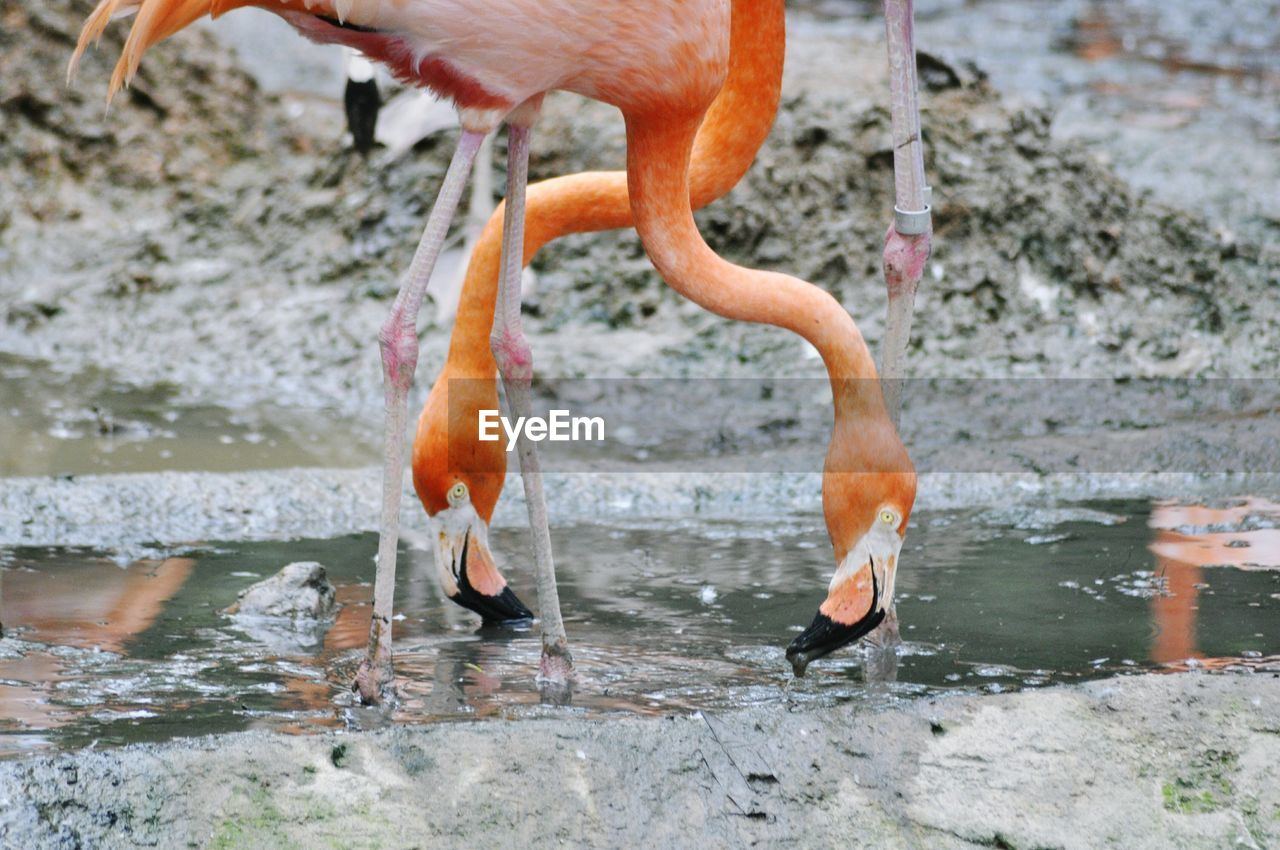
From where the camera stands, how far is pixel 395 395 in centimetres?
337

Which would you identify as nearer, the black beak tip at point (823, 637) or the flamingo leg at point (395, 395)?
the flamingo leg at point (395, 395)

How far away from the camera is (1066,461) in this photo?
525cm

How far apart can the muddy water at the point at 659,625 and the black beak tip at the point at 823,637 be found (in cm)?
5

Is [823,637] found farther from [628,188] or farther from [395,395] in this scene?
[628,188]

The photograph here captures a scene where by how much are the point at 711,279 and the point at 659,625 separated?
0.82 meters

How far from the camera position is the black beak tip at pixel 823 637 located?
3330 mm

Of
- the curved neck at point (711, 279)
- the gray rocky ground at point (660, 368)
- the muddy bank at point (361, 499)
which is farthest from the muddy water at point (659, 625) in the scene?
the curved neck at point (711, 279)

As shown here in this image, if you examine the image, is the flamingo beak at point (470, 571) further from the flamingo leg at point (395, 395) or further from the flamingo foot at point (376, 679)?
the flamingo foot at point (376, 679)

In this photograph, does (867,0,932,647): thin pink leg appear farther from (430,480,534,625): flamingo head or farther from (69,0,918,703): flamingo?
(430,480,534,625): flamingo head

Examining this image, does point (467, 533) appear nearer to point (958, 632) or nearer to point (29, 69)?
point (958, 632)

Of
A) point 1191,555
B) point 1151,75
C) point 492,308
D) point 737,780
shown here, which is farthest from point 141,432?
point 1151,75

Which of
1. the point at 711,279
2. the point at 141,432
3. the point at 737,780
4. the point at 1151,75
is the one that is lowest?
the point at 737,780

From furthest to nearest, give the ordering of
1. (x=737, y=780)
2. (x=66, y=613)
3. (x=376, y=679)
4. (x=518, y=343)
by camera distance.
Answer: (x=66, y=613) < (x=518, y=343) < (x=376, y=679) < (x=737, y=780)

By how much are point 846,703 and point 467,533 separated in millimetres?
1118
